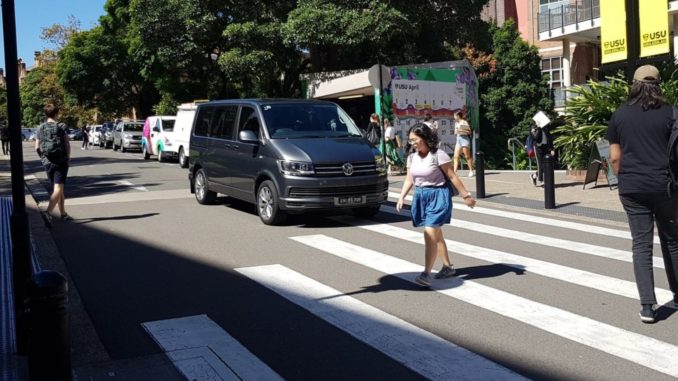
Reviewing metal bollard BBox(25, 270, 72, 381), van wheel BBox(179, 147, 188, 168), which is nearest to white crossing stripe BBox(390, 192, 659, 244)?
metal bollard BBox(25, 270, 72, 381)

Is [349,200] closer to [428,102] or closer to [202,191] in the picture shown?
[202,191]

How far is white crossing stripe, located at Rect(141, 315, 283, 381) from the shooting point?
469 cm

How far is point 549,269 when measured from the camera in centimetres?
768

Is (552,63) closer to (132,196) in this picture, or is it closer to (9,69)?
(132,196)

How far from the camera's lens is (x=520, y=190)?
15.1 meters

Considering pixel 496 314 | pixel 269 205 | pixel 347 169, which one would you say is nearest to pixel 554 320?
pixel 496 314

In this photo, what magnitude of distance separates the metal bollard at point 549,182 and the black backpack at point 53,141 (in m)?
7.86

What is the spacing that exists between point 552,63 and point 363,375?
3618 centimetres

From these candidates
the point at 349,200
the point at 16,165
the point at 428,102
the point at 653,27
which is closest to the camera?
the point at 16,165

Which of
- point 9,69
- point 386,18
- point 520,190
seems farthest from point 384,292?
point 386,18

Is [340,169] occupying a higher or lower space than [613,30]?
lower

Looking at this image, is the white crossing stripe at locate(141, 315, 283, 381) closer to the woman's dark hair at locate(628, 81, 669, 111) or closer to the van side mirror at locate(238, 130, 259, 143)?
the woman's dark hair at locate(628, 81, 669, 111)

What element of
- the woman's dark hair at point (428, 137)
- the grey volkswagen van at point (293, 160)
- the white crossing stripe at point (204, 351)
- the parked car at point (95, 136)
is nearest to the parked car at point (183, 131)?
the grey volkswagen van at point (293, 160)

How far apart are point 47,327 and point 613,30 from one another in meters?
12.6
